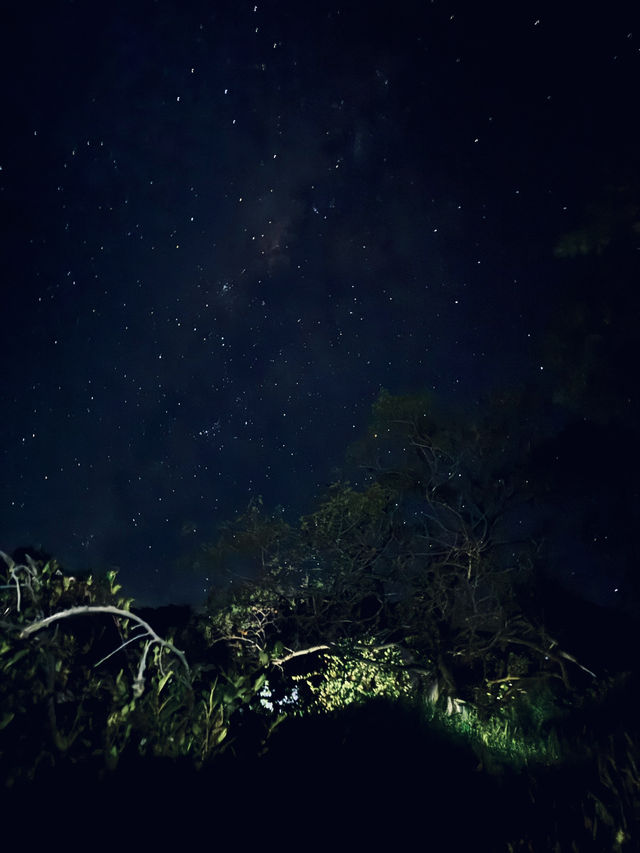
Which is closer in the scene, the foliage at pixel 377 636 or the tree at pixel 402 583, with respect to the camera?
the foliage at pixel 377 636

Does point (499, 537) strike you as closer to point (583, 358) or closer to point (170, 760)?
point (583, 358)

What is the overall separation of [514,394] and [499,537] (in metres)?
5.68

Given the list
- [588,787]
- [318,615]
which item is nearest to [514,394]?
[318,615]

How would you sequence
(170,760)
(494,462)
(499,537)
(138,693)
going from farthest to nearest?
(494,462), (499,537), (138,693), (170,760)

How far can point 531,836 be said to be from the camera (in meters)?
4.45

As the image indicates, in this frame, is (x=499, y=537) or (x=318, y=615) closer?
(x=318, y=615)

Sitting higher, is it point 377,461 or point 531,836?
point 377,461

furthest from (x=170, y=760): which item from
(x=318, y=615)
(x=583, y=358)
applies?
(x=583, y=358)

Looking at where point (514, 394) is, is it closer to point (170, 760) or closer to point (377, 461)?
point (377, 461)

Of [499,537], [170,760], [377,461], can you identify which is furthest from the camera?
[377,461]

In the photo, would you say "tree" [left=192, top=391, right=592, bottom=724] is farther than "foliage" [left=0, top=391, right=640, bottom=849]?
Yes

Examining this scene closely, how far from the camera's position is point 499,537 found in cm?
1345

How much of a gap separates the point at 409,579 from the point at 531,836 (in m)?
8.43

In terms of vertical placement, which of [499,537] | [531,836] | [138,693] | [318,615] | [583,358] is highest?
[583,358]
